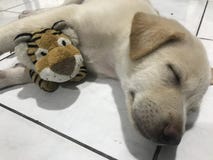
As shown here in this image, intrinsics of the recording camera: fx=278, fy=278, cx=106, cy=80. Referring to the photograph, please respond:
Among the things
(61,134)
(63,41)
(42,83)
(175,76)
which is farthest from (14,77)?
(175,76)

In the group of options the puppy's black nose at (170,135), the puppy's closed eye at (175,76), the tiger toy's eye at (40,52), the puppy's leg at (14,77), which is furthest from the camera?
the puppy's leg at (14,77)

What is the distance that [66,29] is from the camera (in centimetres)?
115

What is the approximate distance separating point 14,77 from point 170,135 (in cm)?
69

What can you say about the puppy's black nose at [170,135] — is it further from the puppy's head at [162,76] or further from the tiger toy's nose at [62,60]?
the tiger toy's nose at [62,60]

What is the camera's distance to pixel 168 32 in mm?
933

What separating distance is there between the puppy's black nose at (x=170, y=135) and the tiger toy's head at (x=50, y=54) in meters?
0.43

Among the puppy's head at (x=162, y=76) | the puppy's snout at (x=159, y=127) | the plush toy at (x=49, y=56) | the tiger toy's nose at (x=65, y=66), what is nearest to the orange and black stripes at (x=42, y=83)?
the plush toy at (x=49, y=56)

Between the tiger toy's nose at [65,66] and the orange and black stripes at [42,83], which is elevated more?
the tiger toy's nose at [65,66]

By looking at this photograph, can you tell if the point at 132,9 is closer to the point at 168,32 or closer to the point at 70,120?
the point at 168,32

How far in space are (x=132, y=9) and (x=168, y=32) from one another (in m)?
0.32

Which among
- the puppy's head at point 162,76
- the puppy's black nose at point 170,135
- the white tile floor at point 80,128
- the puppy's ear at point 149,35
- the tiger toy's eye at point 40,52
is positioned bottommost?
the white tile floor at point 80,128

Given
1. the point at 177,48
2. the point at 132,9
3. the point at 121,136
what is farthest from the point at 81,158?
the point at 132,9

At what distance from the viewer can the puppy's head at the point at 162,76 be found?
80cm

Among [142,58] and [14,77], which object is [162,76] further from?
[14,77]
